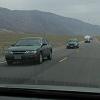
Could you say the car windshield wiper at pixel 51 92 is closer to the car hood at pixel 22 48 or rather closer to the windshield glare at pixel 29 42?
the car hood at pixel 22 48

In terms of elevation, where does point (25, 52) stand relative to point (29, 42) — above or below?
below

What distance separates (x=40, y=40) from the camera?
24.1 meters

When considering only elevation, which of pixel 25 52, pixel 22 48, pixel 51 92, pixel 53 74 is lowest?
pixel 53 74

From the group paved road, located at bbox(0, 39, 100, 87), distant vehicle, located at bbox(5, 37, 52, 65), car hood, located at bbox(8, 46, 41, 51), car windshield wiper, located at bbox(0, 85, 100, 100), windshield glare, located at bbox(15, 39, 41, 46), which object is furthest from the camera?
windshield glare, located at bbox(15, 39, 41, 46)

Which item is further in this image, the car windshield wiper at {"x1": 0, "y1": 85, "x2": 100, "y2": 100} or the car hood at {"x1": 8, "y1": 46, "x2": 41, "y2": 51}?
the car hood at {"x1": 8, "y1": 46, "x2": 41, "y2": 51}

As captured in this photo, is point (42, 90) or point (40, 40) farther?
point (40, 40)

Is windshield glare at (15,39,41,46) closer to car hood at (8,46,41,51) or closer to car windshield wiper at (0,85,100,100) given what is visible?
car hood at (8,46,41,51)

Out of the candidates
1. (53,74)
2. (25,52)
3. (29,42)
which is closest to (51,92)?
(53,74)

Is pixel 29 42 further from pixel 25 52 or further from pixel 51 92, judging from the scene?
pixel 51 92

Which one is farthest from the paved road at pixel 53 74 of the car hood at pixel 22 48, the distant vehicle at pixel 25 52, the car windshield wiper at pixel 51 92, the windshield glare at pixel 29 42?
the car windshield wiper at pixel 51 92

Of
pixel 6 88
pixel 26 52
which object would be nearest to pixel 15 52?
pixel 26 52

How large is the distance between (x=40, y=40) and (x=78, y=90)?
17763mm

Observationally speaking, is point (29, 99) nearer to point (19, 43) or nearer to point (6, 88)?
point (6, 88)

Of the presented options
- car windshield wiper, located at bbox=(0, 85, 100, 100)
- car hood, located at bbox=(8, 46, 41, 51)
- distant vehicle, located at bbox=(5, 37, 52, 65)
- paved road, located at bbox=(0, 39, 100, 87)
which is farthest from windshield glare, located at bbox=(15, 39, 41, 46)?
car windshield wiper, located at bbox=(0, 85, 100, 100)
